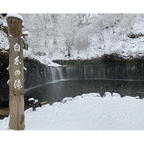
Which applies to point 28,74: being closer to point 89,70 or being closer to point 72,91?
point 72,91

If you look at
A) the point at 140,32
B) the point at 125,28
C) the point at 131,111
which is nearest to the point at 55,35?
the point at 125,28

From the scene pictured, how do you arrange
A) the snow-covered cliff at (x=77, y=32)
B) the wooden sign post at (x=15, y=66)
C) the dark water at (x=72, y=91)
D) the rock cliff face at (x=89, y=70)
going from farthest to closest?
the snow-covered cliff at (x=77, y=32)
the rock cliff face at (x=89, y=70)
the dark water at (x=72, y=91)
the wooden sign post at (x=15, y=66)

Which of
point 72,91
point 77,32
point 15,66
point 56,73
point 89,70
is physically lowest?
point 72,91

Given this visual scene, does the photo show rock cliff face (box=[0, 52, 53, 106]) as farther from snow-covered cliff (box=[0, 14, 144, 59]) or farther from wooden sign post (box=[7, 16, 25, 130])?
snow-covered cliff (box=[0, 14, 144, 59])

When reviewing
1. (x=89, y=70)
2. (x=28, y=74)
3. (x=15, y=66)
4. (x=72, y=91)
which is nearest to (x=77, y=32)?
(x=89, y=70)

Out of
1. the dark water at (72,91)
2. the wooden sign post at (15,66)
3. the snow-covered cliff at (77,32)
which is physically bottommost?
the dark water at (72,91)

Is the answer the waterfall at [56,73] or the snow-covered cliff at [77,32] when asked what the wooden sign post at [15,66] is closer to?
the waterfall at [56,73]

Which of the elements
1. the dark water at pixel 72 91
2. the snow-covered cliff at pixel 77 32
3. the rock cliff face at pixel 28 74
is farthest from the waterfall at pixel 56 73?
the dark water at pixel 72 91

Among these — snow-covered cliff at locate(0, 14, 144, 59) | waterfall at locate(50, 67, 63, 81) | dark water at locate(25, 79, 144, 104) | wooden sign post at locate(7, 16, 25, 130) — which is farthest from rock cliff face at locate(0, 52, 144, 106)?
wooden sign post at locate(7, 16, 25, 130)

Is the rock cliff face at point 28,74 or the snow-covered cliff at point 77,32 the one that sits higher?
the snow-covered cliff at point 77,32

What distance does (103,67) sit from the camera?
508 inches

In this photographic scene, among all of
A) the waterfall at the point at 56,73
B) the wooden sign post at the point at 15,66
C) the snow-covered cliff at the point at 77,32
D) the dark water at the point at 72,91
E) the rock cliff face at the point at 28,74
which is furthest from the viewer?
the snow-covered cliff at the point at 77,32

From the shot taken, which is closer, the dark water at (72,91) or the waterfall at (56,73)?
the dark water at (72,91)

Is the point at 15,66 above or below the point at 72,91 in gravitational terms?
above
